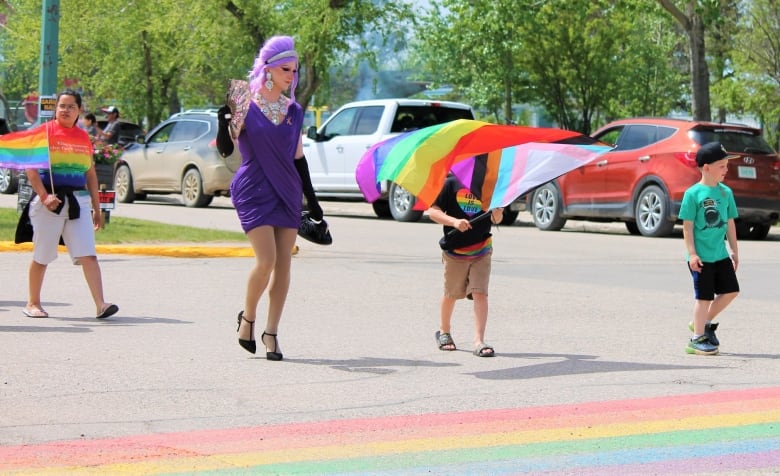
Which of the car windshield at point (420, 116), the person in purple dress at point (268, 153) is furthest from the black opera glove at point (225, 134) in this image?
the car windshield at point (420, 116)

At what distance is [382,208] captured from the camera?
83.7ft

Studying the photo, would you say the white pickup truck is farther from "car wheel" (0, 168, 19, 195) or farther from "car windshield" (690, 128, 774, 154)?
"car wheel" (0, 168, 19, 195)

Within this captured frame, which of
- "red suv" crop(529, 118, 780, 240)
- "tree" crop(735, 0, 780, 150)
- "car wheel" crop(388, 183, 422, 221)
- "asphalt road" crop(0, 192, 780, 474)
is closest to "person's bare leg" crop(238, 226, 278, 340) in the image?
"asphalt road" crop(0, 192, 780, 474)

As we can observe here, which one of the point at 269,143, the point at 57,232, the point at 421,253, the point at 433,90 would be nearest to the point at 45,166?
the point at 57,232

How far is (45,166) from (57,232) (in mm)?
490

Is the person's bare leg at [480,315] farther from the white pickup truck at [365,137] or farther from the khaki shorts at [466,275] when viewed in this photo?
the white pickup truck at [365,137]

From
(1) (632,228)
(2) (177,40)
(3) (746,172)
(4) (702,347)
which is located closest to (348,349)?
(4) (702,347)

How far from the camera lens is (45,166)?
10.2m

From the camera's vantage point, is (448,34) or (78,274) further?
(448,34)

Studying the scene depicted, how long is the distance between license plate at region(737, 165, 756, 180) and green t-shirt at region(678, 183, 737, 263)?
1162cm

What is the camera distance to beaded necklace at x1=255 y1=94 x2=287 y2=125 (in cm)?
805

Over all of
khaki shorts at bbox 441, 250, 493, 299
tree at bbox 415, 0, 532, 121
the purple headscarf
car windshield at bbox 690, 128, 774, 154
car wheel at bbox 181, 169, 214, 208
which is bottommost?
khaki shorts at bbox 441, 250, 493, 299

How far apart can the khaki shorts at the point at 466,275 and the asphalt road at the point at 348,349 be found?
41cm

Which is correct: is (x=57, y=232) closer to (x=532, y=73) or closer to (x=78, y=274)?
(x=78, y=274)
